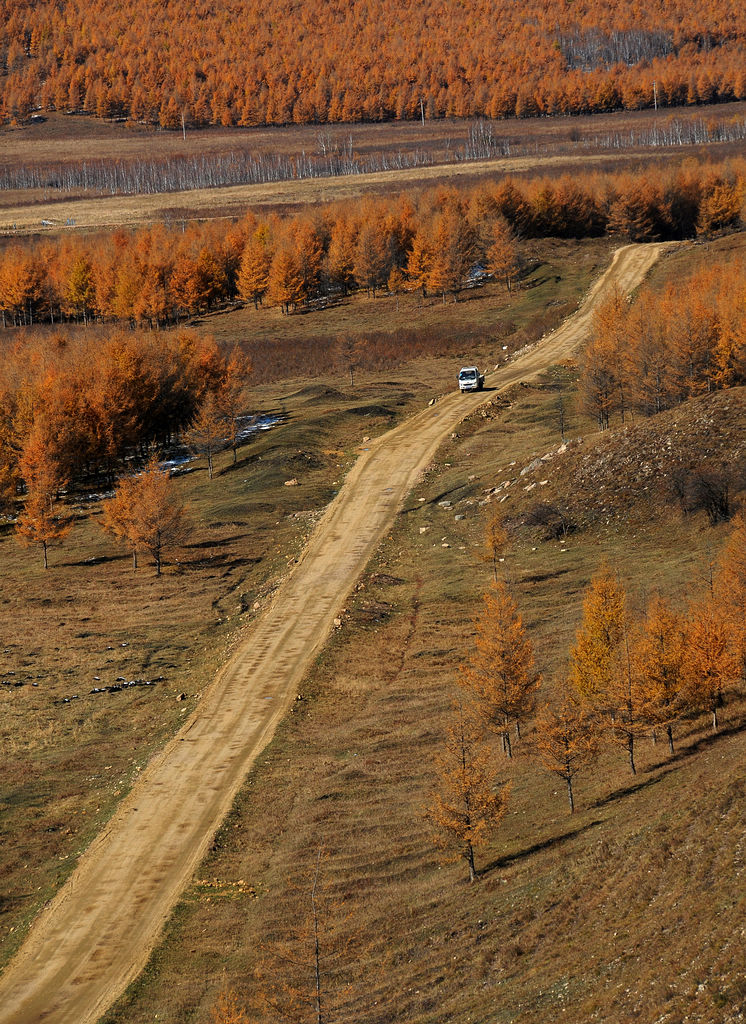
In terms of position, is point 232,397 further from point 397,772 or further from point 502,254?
point 502,254

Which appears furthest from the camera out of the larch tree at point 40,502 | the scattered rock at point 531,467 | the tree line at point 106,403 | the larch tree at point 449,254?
the larch tree at point 449,254

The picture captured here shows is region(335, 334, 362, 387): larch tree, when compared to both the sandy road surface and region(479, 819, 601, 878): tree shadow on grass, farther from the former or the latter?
region(479, 819, 601, 878): tree shadow on grass

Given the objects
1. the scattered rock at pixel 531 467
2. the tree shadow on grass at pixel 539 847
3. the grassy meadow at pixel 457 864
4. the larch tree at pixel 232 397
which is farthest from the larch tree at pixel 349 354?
the tree shadow on grass at pixel 539 847

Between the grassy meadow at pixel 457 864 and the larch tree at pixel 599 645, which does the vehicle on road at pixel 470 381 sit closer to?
the grassy meadow at pixel 457 864

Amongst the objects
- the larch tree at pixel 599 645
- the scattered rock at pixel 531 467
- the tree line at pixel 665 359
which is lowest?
the scattered rock at pixel 531 467

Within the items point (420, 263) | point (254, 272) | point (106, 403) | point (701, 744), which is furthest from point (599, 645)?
point (254, 272)

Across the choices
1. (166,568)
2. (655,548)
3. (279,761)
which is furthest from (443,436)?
(279,761)

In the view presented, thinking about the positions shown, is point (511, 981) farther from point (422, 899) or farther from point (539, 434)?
point (539, 434)
